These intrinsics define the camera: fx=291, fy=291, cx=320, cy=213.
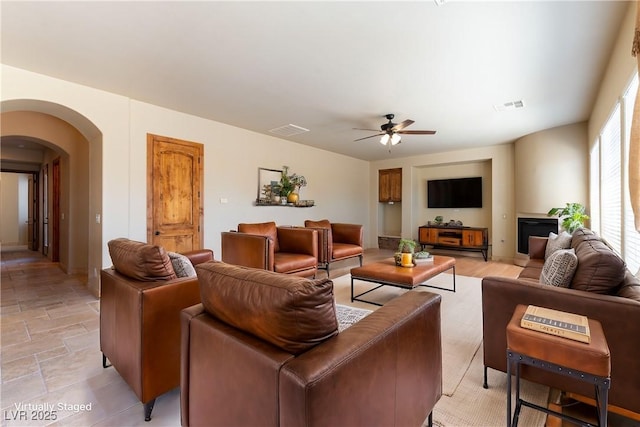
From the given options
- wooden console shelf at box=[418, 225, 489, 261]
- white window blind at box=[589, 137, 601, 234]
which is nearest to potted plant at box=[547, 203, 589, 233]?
white window blind at box=[589, 137, 601, 234]

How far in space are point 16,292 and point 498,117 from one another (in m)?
7.28

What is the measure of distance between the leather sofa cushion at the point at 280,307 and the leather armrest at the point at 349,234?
437cm

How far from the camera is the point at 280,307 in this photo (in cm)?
91

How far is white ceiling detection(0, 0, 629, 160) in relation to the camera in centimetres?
213

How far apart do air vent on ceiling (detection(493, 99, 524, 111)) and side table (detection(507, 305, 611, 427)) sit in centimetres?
346

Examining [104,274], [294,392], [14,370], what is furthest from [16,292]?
[294,392]

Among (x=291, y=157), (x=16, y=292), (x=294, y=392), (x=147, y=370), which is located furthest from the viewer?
(x=291, y=157)

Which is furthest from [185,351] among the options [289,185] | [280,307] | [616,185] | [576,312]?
[289,185]

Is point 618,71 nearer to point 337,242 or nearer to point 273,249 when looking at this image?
point 273,249

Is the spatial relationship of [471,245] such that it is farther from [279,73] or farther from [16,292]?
[16,292]

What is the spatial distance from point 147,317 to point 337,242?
4.27m

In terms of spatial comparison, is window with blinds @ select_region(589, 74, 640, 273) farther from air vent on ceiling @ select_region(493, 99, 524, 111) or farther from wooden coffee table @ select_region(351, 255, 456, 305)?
wooden coffee table @ select_region(351, 255, 456, 305)

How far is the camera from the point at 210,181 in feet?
15.4

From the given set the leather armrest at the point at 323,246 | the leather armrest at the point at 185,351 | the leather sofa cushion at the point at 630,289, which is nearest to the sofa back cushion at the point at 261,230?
the leather armrest at the point at 323,246
